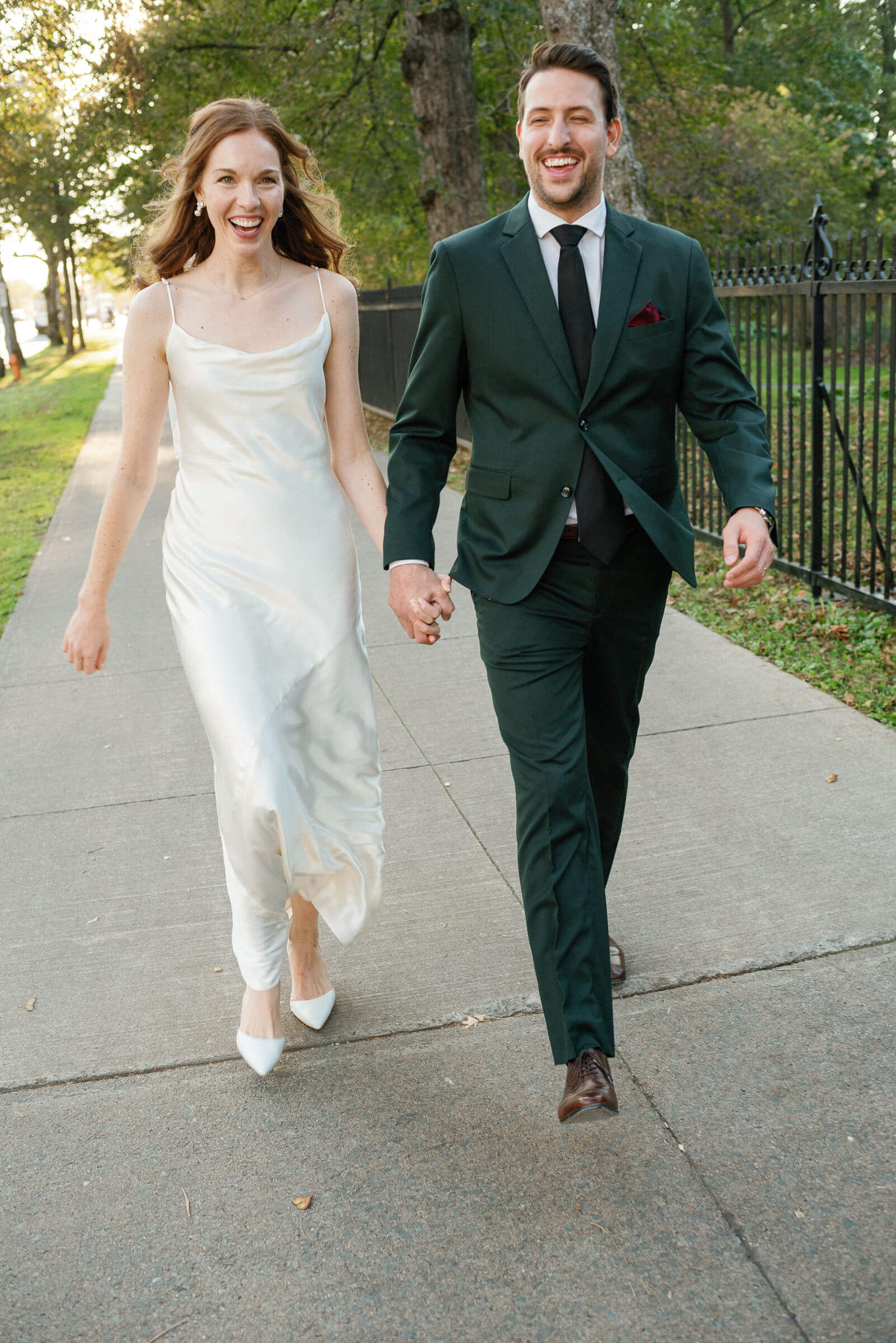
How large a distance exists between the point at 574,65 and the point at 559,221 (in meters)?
0.32

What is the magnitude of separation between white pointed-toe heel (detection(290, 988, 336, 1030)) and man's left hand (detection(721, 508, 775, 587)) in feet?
4.85

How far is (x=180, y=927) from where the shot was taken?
3.77 meters

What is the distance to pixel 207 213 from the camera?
3.10m

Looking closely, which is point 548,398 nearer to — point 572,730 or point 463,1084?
point 572,730

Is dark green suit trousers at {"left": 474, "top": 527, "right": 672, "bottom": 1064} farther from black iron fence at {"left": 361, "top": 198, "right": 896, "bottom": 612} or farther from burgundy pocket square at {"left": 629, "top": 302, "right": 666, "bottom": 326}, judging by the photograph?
black iron fence at {"left": 361, "top": 198, "right": 896, "bottom": 612}

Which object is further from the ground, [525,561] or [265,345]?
[265,345]

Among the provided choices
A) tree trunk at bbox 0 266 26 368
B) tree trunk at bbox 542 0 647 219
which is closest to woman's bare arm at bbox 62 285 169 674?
tree trunk at bbox 542 0 647 219

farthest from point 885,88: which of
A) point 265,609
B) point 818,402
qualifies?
point 265,609

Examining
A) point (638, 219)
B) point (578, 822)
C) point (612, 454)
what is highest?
point (638, 219)

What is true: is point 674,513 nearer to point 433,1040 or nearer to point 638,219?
point 638,219

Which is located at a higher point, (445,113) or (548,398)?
(445,113)

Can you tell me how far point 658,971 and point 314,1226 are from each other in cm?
124

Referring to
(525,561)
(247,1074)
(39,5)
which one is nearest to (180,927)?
(247,1074)

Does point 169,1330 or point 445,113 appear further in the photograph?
point 445,113
